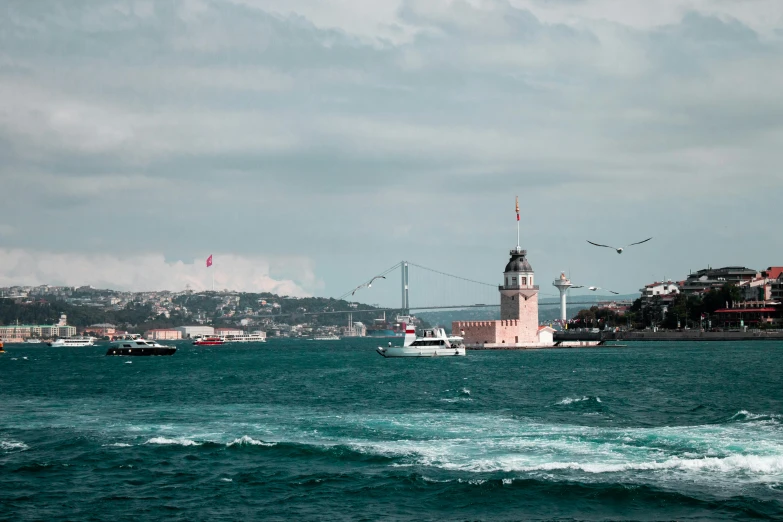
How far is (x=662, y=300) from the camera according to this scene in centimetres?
15438

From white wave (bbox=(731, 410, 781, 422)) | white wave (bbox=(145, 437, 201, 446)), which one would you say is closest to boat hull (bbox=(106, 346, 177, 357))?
white wave (bbox=(145, 437, 201, 446))

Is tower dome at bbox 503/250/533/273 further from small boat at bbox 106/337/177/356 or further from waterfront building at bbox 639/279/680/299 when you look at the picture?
waterfront building at bbox 639/279/680/299

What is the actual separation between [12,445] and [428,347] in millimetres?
53872

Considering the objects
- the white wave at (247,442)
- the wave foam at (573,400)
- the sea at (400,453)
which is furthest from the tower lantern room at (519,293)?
the white wave at (247,442)

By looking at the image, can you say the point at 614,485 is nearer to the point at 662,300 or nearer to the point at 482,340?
the point at 482,340

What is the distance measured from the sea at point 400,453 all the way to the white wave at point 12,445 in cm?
8

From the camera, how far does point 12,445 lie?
2516cm

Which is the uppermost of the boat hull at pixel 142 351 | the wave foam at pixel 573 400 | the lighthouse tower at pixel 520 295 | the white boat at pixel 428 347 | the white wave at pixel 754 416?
the lighthouse tower at pixel 520 295

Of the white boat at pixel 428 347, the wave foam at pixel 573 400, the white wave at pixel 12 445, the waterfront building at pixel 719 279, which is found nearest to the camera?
the white wave at pixel 12 445

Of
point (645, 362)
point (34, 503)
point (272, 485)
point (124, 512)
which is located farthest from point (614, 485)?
point (645, 362)

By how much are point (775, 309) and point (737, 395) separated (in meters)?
103

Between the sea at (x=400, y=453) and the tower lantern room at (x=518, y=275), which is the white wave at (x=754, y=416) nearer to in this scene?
the sea at (x=400, y=453)

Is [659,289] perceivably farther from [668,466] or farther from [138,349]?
[668,466]

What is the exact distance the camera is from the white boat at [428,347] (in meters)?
76.8
